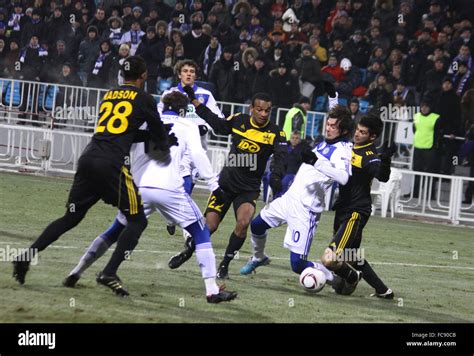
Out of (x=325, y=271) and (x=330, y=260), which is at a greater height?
(x=330, y=260)

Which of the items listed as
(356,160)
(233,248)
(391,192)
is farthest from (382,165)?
(391,192)

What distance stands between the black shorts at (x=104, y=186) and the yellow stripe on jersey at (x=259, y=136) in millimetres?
3086

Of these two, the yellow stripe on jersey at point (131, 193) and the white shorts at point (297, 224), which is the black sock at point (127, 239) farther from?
the white shorts at point (297, 224)

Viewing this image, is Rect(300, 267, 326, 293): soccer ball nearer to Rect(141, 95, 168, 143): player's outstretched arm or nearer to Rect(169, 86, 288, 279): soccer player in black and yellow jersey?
Rect(169, 86, 288, 279): soccer player in black and yellow jersey

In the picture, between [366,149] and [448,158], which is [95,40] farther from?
[366,149]

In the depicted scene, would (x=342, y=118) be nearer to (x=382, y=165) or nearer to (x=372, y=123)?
(x=372, y=123)

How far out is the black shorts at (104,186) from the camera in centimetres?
1045

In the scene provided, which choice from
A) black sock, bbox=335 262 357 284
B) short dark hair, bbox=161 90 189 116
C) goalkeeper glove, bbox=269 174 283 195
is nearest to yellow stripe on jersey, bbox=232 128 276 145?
goalkeeper glove, bbox=269 174 283 195

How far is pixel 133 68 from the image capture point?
10688 mm

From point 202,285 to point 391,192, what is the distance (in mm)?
12955

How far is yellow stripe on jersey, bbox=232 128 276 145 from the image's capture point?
1343 centimetres

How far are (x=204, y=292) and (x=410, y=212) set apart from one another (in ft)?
45.0

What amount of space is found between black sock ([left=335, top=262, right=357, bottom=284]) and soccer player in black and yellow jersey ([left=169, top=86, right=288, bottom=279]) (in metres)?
1.52

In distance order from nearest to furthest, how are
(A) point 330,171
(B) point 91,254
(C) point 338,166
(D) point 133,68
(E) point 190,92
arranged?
(D) point 133,68 → (B) point 91,254 → (A) point 330,171 → (C) point 338,166 → (E) point 190,92
